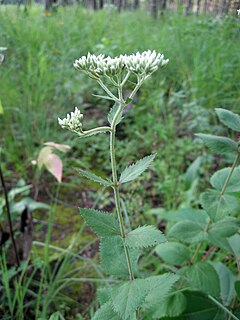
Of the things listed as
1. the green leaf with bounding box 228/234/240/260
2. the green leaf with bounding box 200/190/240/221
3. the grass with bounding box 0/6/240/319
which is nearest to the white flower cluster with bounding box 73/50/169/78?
the green leaf with bounding box 200/190/240/221

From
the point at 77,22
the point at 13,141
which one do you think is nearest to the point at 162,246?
the point at 13,141

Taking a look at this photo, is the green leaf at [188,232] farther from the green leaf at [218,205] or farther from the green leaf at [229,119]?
the green leaf at [229,119]

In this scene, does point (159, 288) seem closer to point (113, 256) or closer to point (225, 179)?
point (113, 256)

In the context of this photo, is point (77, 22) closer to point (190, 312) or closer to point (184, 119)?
point (184, 119)

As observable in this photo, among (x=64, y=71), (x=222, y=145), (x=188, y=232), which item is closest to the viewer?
(x=222, y=145)

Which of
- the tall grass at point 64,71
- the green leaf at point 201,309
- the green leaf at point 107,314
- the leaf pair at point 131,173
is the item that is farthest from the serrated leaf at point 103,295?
the tall grass at point 64,71

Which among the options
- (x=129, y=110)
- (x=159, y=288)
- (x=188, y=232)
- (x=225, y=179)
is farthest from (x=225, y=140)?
(x=129, y=110)

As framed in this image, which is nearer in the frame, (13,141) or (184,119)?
(13,141)
